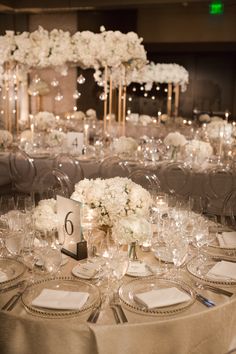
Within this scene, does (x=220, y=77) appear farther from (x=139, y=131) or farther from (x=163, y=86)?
(x=139, y=131)

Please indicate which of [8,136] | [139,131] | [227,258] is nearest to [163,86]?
[139,131]

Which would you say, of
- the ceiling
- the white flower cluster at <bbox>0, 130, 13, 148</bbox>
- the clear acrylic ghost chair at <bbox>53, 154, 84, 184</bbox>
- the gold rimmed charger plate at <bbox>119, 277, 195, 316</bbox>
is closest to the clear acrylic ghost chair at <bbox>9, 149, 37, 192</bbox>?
the clear acrylic ghost chair at <bbox>53, 154, 84, 184</bbox>

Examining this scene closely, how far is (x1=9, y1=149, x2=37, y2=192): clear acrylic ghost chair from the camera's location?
198 inches

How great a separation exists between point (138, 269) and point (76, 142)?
3.41 metres

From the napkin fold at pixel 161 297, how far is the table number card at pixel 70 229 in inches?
20.1

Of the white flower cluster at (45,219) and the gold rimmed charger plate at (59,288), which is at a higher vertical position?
the white flower cluster at (45,219)

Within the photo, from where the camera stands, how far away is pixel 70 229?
235 cm

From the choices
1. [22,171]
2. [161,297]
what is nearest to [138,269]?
[161,297]

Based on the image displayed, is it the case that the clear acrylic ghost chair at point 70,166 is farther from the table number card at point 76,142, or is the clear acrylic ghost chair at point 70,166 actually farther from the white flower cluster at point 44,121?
the white flower cluster at point 44,121

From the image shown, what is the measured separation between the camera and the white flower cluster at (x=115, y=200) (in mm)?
2324

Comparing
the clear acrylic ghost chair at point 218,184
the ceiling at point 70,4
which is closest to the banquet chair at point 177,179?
the clear acrylic ghost chair at point 218,184

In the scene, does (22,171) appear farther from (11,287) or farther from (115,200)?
(11,287)

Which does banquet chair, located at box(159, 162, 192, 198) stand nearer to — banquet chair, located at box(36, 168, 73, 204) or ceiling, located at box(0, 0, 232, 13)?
banquet chair, located at box(36, 168, 73, 204)

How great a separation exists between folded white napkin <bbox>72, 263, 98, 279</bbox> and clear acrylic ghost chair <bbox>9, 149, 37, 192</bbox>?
2958 millimetres
